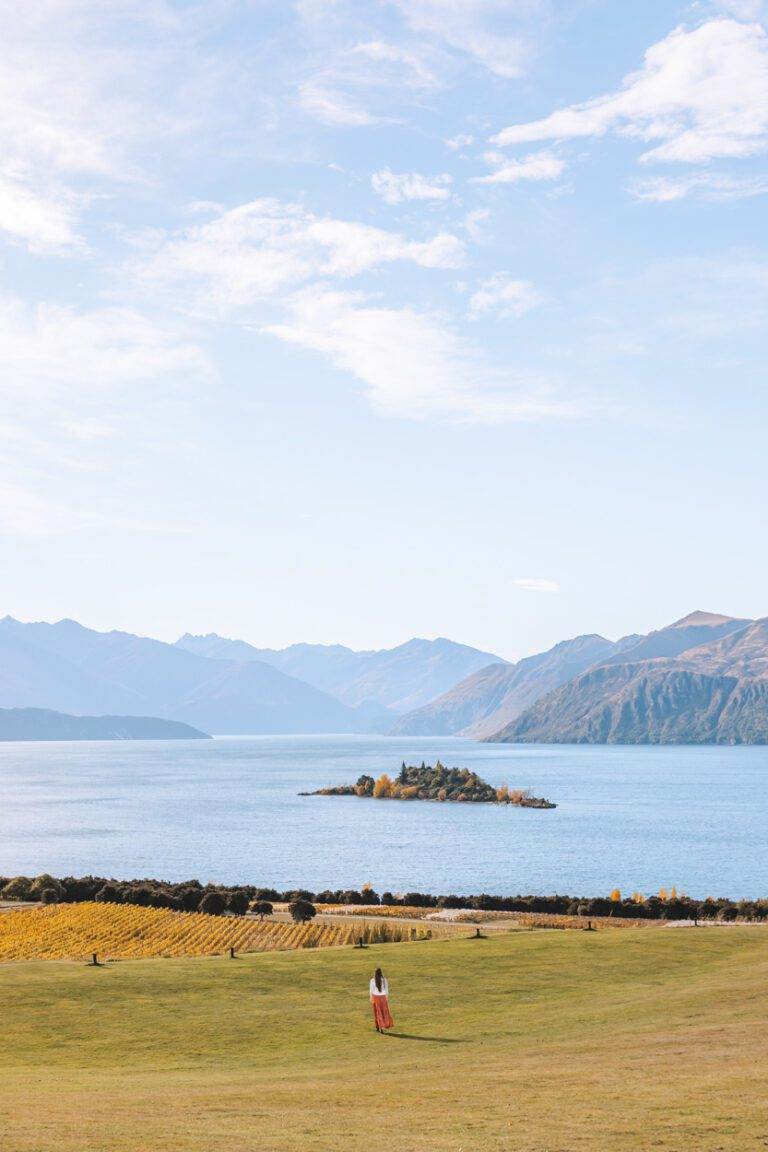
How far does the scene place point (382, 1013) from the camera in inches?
1374

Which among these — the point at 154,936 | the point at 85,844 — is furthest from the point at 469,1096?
the point at 85,844

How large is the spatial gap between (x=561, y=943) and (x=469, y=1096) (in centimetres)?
2923

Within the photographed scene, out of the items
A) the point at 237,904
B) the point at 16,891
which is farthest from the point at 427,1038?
the point at 16,891

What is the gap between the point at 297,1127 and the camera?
2011cm

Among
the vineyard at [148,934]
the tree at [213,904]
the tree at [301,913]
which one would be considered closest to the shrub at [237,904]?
the tree at [213,904]

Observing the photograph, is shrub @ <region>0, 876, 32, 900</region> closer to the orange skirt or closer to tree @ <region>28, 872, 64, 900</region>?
tree @ <region>28, 872, 64, 900</region>

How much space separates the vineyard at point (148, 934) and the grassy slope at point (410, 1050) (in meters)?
10.9

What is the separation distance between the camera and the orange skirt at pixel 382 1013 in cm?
3481

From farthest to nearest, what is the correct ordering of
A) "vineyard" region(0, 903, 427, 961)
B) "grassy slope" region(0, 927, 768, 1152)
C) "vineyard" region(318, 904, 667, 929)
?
"vineyard" region(318, 904, 667, 929)
"vineyard" region(0, 903, 427, 961)
"grassy slope" region(0, 927, 768, 1152)

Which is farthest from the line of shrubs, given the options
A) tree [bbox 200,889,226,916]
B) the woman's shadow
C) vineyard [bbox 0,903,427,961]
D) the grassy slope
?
the woman's shadow

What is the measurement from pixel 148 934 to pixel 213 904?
2042 centimetres

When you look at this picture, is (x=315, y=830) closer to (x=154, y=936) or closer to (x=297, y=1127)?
(x=154, y=936)

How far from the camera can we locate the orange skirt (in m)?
34.8

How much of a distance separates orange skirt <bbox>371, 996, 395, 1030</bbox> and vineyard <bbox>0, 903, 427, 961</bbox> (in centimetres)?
2005
